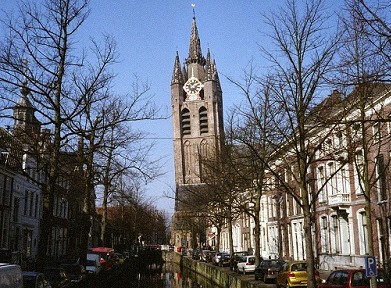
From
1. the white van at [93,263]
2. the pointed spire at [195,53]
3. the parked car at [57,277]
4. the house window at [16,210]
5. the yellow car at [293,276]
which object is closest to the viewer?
the parked car at [57,277]

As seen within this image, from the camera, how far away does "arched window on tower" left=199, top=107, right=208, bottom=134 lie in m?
120

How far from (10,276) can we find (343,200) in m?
26.0

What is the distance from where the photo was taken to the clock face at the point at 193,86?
12363cm

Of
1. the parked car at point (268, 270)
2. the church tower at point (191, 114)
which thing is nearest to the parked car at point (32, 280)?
the parked car at point (268, 270)

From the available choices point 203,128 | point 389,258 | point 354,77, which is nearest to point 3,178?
point 389,258

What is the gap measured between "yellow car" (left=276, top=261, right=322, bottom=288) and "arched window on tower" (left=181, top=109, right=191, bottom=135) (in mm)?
Answer: 96995

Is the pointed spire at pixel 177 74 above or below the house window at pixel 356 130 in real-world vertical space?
above

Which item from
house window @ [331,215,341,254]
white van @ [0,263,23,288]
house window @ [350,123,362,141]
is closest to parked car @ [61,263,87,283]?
white van @ [0,263,23,288]

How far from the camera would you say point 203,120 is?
120 metres

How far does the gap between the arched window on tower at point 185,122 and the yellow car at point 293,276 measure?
3819 inches

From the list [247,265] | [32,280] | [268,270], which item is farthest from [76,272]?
[247,265]

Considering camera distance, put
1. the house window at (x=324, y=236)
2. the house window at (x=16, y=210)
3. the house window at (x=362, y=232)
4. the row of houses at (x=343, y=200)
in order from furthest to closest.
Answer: the house window at (x=16, y=210)
the house window at (x=324, y=236)
the house window at (x=362, y=232)
the row of houses at (x=343, y=200)

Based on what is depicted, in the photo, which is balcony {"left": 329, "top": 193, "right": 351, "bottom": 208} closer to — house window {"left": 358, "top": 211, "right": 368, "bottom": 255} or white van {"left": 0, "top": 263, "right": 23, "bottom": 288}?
house window {"left": 358, "top": 211, "right": 368, "bottom": 255}

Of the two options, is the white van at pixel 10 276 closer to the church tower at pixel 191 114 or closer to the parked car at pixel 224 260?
the parked car at pixel 224 260
